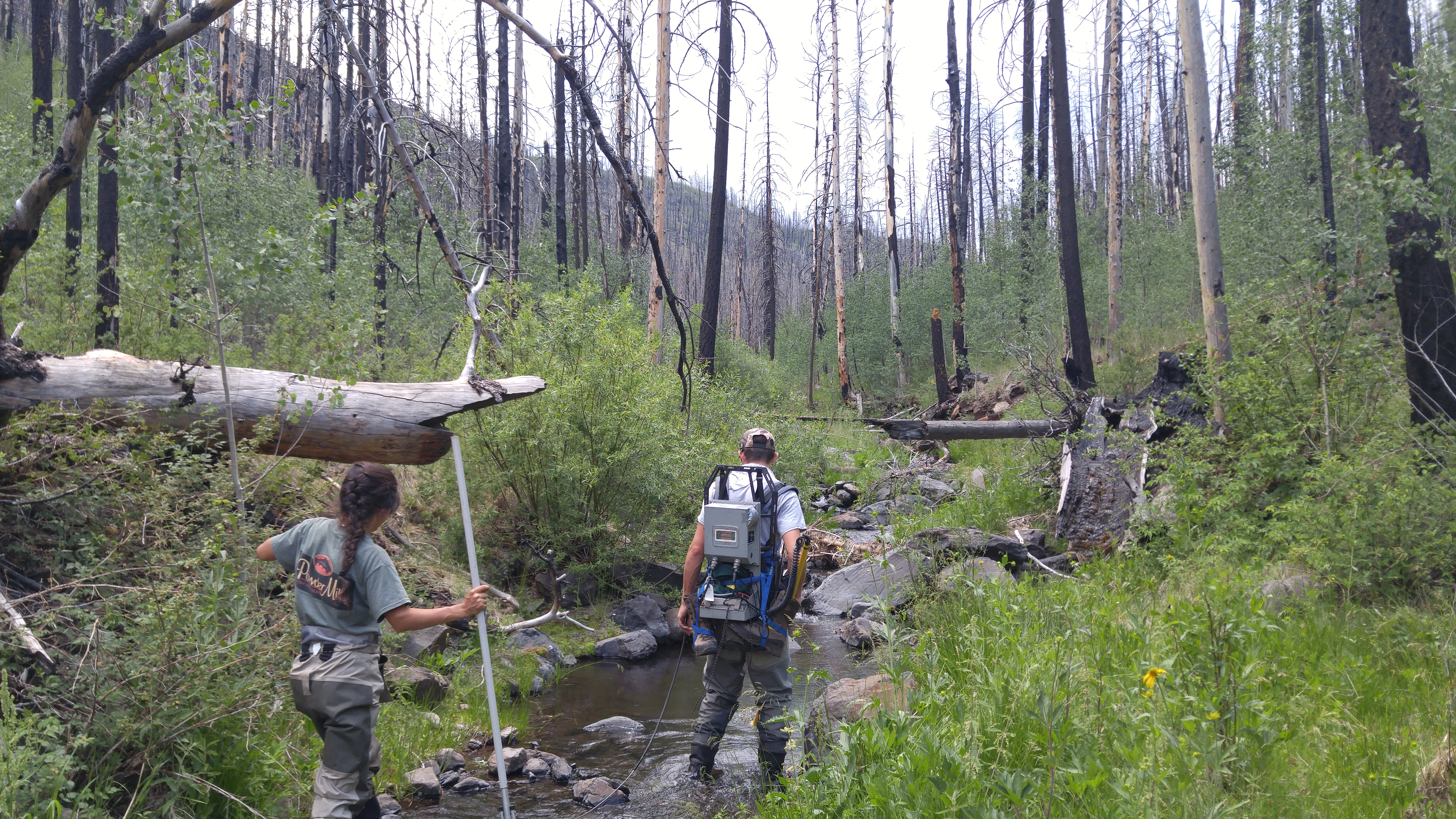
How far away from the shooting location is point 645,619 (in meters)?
9.13

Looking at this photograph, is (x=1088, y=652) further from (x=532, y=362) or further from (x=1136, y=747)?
(x=532, y=362)

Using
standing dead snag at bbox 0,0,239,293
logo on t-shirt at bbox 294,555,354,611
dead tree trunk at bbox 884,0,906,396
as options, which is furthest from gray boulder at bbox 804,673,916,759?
dead tree trunk at bbox 884,0,906,396

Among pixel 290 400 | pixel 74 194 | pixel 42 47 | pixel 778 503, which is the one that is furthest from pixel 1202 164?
pixel 42 47

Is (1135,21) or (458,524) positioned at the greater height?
(1135,21)

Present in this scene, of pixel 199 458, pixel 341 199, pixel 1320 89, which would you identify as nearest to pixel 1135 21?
pixel 1320 89

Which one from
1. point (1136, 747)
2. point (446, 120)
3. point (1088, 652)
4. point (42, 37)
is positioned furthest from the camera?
point (42, 37)

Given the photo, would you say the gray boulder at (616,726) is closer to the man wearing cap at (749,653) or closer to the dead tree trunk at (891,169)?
→ the man wearing cap at (749,653)

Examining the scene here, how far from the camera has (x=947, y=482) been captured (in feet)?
46.6

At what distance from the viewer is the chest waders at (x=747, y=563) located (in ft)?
15.1

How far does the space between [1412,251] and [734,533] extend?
646 centimetres

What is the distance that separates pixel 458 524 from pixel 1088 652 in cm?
700

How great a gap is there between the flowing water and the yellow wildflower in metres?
1.56

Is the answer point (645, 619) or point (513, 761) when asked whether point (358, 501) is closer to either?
point (513, 761)

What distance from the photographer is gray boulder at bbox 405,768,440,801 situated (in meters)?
4.86
